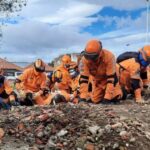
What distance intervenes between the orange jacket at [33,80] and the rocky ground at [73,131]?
7075 millimetres

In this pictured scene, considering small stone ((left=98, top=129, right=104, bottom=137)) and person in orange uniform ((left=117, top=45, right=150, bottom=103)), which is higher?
person in orange uniform ((left=117, top=45, right=150, bottom=103))

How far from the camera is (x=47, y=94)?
16.1 metres

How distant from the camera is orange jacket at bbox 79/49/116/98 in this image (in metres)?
11.9

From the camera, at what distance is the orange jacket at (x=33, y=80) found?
53.6 feet

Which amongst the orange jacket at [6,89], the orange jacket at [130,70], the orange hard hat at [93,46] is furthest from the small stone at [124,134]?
the orange jacket at [6,89]

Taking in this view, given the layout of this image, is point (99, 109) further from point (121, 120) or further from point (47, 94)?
point (47, 94)

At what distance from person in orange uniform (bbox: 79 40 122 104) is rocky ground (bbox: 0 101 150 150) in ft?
8.27

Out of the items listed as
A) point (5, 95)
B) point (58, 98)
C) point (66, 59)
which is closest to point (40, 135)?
point (5, 95)

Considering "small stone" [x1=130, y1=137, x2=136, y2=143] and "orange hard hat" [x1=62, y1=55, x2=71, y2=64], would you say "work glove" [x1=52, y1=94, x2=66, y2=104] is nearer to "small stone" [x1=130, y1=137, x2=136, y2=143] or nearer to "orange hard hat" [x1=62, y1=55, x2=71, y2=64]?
"orange hard hat" [x1=62, y1=55, x2=71, y2=64]

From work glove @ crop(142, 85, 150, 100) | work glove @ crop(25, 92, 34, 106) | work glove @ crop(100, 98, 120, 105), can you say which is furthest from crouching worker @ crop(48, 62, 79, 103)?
work glove @ crop(100, 98, 120, 105)

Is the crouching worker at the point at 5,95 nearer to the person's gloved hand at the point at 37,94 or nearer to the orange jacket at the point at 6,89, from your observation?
the orange jacket at the point at 6,89

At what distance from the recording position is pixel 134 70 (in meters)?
12.9

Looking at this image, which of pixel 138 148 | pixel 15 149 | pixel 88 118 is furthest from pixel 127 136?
pixel 15 149

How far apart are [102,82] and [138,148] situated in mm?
4876
